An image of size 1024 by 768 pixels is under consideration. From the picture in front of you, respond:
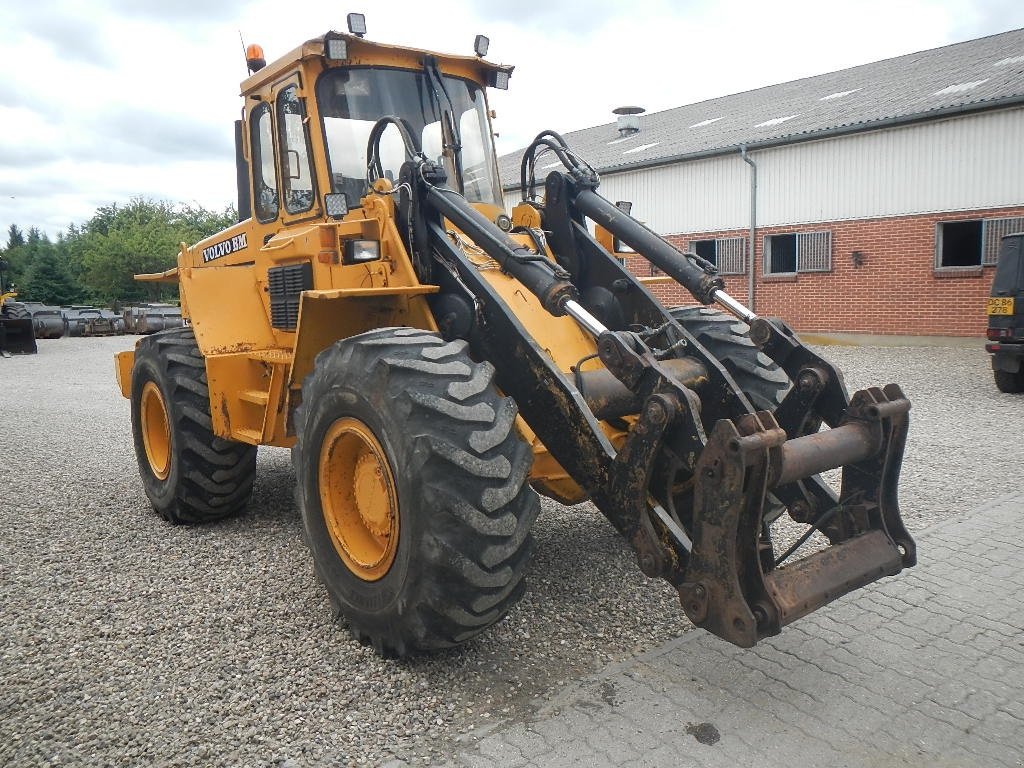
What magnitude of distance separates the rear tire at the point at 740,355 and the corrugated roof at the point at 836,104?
13852 mm

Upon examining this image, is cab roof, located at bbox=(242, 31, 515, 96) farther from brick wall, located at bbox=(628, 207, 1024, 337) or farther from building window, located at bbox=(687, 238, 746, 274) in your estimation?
building window, located at bbox=(687, 238, 746, 274)

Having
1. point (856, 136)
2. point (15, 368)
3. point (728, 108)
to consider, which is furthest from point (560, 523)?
point (728, 108)

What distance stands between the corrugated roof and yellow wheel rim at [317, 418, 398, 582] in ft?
52.4

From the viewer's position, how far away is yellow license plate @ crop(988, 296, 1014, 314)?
10442 millimetres

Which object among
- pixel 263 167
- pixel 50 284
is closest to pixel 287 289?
pixel 263 167

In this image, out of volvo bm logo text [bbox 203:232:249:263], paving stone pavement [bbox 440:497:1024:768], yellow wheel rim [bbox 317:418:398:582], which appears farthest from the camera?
volvo bm logo text [bbox 203:232:249:263]

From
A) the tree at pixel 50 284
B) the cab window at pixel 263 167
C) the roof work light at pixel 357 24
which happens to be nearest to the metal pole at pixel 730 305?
the roof work light at pixel 357 24

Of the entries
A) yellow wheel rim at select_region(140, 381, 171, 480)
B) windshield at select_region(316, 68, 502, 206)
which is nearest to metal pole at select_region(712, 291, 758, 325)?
windshield at select_region(316, 68, 502, 206)

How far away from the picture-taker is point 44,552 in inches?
201

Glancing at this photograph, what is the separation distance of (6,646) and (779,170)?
59.6 ft

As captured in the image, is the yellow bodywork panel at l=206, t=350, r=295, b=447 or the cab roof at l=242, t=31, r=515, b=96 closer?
the cab roof at l=242, t=31, r=515, b=96

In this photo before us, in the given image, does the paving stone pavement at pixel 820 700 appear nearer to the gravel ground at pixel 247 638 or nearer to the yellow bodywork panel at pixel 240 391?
the gravel ground at pixel 247 638

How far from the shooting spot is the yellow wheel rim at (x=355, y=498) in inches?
141

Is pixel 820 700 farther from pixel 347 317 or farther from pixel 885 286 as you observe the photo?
pixel 885 286
